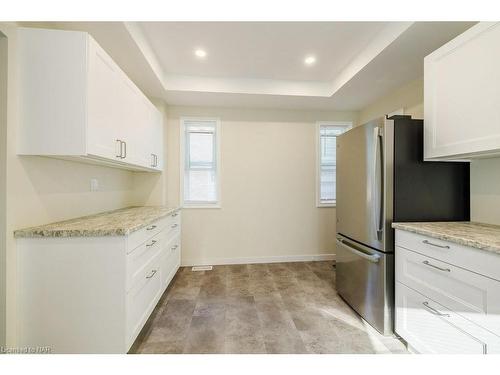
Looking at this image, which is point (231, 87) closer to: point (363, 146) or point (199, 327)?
point (363, 146)

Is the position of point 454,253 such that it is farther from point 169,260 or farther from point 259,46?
point 169,260

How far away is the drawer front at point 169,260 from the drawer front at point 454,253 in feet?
7.21

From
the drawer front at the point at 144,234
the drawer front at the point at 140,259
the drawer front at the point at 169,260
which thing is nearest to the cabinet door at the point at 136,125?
the drawer front at the point at 144,234

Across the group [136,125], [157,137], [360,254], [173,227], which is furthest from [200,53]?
[360,254]

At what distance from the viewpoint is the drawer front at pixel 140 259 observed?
1438 millimetres

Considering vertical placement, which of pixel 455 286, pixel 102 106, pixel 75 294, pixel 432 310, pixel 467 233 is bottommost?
pixel 432 310

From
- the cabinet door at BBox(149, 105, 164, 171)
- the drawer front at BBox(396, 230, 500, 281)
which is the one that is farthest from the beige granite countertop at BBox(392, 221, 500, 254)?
the cabinet door at BBox(149, 105, 164, 171)

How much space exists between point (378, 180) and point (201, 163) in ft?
8.19

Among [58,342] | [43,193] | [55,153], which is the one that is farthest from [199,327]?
[55,153]

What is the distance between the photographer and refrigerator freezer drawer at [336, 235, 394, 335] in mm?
1704

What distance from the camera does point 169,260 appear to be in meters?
2.51

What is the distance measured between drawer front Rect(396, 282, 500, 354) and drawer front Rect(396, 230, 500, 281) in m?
0.30

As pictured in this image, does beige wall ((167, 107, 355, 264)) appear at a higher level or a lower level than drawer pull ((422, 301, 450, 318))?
higher

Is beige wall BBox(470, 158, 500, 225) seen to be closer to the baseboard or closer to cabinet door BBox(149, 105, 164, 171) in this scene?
the baseboard
